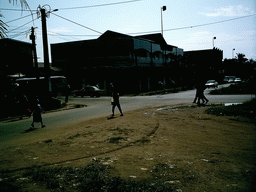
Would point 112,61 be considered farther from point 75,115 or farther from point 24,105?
point 75,115

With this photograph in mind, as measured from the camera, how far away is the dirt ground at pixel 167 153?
439 cm

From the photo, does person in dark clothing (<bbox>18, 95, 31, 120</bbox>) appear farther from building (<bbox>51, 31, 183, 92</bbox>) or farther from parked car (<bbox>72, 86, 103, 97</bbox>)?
building (<bbox>51, 31, 183, 92</bbox>)

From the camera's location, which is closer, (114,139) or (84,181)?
(84,181)

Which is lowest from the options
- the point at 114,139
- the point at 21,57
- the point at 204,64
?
the point at 114,139

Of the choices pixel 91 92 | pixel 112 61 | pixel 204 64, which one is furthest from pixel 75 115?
pixel 204 64

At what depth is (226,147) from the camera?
643 centimetres

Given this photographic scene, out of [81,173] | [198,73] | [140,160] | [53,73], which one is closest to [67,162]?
[81,173]

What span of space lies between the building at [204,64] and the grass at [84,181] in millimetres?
48317

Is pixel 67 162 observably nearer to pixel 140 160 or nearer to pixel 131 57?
pixel 140 160

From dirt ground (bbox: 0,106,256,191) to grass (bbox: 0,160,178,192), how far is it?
0.21 metres

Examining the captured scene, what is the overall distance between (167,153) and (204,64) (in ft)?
232

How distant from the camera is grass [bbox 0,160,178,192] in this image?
396cm

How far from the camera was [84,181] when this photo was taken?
4.27 m

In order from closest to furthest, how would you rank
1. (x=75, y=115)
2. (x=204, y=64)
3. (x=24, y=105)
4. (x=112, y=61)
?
(x=75, y=115) < (x=24, y=105) < (x=112, y=61) < (x=204, y=64)
